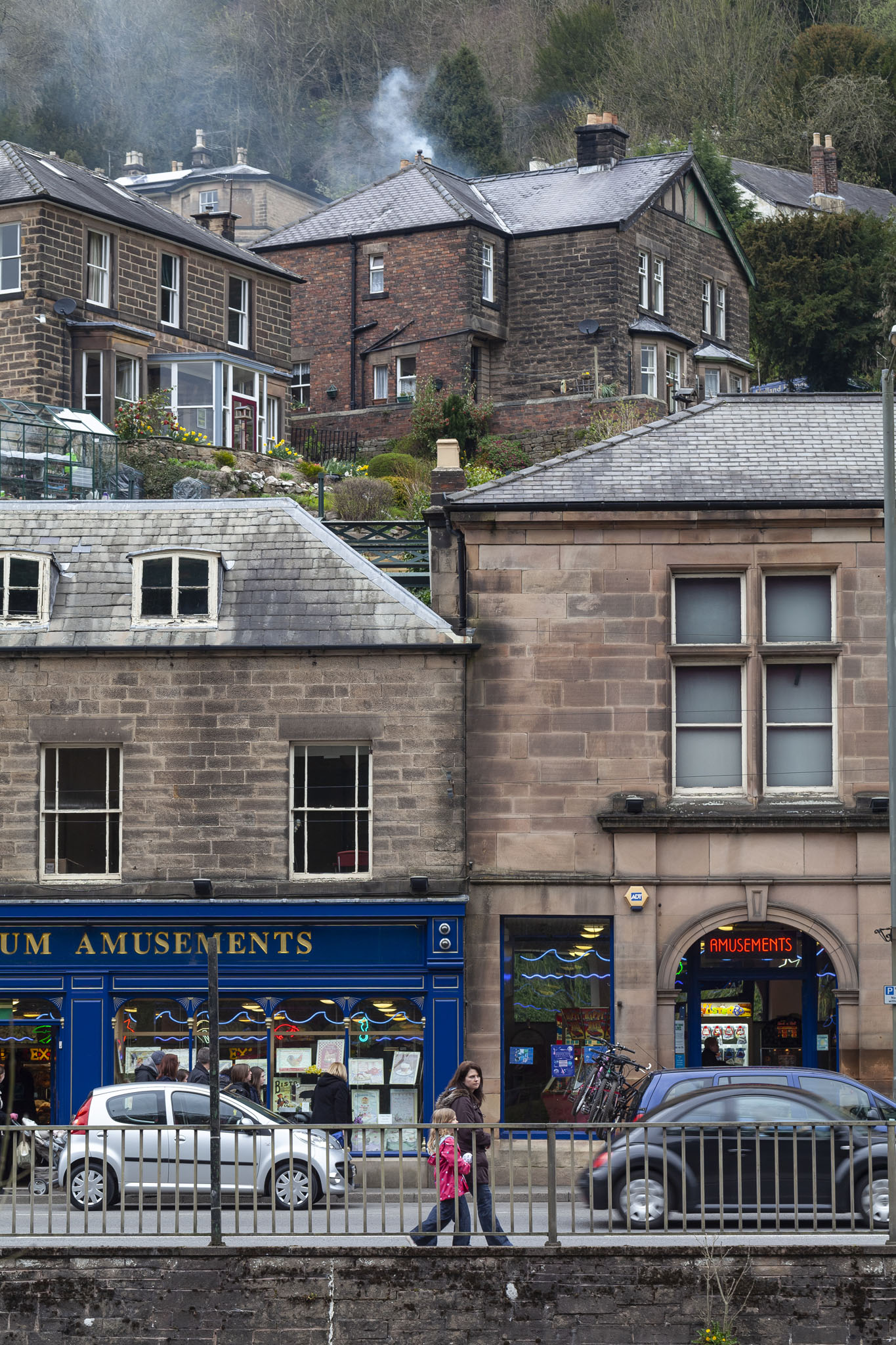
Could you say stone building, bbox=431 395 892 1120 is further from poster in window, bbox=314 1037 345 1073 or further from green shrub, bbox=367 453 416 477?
green shrub, bbox=367 453 416 477

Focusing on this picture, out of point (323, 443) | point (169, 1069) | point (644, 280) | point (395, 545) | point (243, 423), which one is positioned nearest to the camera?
point (169, 1069)

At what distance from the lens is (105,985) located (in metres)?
24.1

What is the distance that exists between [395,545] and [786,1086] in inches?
519

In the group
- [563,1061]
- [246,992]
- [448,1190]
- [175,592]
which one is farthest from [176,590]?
[448,1190]

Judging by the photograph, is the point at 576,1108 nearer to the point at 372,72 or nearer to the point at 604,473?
the point at 604,473

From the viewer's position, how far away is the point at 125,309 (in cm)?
4809

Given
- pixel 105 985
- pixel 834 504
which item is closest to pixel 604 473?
pixel 834 504

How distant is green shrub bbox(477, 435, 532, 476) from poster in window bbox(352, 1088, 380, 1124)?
87.7 feet

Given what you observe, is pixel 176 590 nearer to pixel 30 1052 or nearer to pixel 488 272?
pixel 30 1052

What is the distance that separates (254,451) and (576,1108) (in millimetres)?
26971

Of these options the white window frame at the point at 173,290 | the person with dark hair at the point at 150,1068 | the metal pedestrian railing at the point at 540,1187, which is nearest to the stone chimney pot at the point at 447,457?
the person with dark hair at the point at 150,1068

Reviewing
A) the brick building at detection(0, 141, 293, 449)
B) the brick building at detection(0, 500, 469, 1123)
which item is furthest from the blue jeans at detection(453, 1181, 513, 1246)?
the brick building at detection(0, 141, 293, 449)

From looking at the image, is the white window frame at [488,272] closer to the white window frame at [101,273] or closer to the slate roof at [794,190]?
the white window frame at [101,273]

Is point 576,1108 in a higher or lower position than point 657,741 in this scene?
lower
